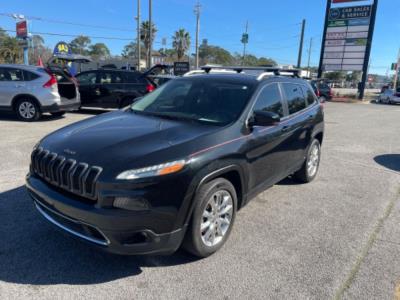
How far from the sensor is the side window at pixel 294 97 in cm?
448

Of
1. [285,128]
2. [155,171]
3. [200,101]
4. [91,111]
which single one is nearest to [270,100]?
[285,128]

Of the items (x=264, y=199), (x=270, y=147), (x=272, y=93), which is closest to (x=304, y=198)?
(x=264, y=199)

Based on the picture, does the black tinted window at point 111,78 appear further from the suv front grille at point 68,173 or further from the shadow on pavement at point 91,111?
the suv front grille at point 68,173

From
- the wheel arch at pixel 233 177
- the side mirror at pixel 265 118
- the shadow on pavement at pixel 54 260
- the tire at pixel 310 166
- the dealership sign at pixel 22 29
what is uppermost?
the dealership sign at pixel 22 29

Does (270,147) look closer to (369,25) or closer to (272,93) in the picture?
(272,93)

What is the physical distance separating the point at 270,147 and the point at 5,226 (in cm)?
301

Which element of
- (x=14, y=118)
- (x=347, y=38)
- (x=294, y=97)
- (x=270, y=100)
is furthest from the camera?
(x=347, y=38)

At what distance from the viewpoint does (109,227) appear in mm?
2469

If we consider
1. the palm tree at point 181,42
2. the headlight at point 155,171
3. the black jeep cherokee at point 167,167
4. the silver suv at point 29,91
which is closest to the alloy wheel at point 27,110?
the silver suv at point 29,91

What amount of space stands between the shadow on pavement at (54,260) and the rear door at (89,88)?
864 centimetres

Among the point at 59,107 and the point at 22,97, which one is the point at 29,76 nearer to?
the point at 22,97

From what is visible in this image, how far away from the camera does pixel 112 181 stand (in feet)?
8.06

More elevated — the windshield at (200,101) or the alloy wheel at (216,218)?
the windshield at (200,101)

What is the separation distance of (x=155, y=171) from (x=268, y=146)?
167cm
